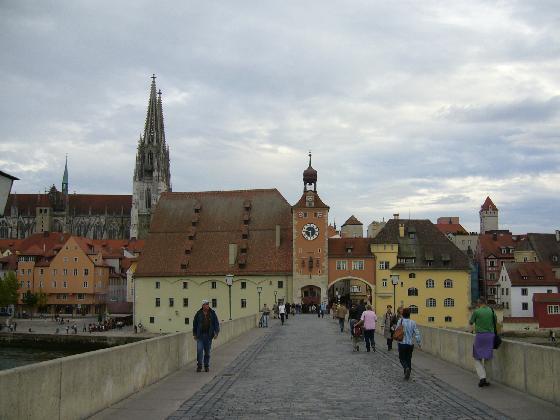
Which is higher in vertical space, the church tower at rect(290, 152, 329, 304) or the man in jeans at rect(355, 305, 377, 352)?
the church tower at rect(290, 152, 329, 304)

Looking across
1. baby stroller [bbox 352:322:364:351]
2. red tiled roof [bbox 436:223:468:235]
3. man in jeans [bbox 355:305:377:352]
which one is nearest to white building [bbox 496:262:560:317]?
red tiled roof [bbox 436:223:468:235]

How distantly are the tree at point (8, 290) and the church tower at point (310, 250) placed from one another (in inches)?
1646

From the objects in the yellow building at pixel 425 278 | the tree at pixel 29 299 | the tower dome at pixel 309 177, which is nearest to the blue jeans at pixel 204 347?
the yellow building at pixel 425 278

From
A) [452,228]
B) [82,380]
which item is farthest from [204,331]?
[452,228]

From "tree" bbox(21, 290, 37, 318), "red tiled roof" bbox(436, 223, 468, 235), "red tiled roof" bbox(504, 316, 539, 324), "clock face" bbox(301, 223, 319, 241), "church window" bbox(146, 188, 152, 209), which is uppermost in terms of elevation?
"church window" bbox(146, 188, 152, 209)

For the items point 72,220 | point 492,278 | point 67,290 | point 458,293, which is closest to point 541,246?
point 492,278

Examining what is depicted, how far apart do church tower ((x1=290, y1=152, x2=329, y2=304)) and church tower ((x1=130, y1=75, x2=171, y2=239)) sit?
90.2 meters

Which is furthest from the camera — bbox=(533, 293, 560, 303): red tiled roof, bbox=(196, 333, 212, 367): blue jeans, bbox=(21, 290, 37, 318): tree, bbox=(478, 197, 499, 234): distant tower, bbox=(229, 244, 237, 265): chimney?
bbox=(478, 197, 499, 234): distant tower

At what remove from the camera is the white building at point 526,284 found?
9800cm

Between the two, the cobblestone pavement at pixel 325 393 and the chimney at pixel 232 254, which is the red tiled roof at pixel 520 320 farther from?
the cobblestone pavement at pixel 325 393

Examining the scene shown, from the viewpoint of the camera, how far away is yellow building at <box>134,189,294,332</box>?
3546 inches

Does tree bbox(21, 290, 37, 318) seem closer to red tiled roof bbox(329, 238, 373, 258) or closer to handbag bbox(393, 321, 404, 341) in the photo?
red tiled roof bbox(329, 238, 373, 258)

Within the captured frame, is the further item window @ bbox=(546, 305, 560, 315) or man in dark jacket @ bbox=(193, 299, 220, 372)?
window @ bbox=(546, 305, 560, 315)

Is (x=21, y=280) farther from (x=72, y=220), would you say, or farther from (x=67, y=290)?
(x=72, y=220)
